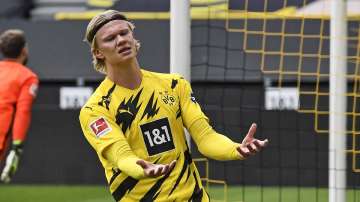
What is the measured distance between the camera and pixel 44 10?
14.7 m

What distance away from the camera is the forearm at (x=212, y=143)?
5.29m

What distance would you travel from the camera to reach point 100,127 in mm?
5277

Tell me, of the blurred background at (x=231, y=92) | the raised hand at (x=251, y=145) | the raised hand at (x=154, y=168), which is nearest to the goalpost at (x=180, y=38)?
the raised hand at (x=251, y=145)

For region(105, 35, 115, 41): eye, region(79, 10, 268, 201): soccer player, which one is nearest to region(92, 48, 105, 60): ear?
region(79, 10, 268, 201): soccer player

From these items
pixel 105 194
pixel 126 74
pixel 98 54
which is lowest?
pixel 105 194

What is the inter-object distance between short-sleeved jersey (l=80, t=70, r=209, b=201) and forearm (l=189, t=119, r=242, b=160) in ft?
0.17

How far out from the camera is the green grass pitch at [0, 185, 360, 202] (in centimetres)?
1100

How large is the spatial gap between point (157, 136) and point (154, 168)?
51 cm

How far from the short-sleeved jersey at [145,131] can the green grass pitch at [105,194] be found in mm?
5055

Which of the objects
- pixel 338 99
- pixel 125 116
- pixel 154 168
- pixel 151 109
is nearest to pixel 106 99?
pixel 125 116

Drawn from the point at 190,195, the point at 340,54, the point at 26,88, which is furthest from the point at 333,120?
the point at 190,195

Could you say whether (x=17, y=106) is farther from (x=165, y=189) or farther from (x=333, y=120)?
(x=165, y=189)

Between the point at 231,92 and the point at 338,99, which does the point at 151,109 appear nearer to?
the point at 338,99

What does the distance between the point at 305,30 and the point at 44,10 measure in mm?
4322
